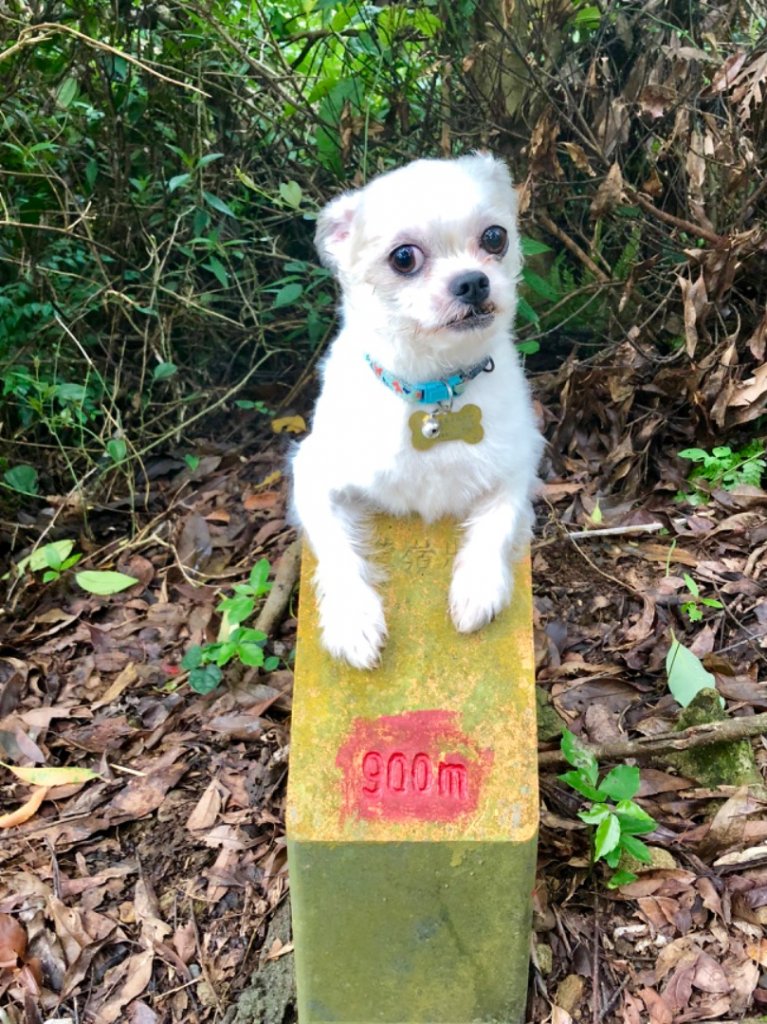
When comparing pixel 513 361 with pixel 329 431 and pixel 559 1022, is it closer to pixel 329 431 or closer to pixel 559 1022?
pixel 329 431

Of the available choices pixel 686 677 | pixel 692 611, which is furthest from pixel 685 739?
pixel 692 611

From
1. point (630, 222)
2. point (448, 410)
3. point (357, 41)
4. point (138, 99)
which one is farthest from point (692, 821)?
point (138, 99)

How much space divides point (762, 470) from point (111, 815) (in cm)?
349

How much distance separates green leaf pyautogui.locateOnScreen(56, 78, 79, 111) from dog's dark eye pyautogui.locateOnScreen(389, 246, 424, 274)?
10.2 ft

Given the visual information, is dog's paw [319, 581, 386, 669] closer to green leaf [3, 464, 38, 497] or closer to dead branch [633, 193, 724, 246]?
dead branch [633, 193, 724, 246]

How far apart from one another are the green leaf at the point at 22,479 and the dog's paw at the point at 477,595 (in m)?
2.99

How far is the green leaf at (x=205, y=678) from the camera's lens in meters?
3.61

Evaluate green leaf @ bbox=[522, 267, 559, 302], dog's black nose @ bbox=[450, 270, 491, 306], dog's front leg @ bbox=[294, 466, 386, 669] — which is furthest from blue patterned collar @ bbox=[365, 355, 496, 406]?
green leaf @ bbox=[522, 267, 559, 302]

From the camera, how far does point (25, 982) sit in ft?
9.59

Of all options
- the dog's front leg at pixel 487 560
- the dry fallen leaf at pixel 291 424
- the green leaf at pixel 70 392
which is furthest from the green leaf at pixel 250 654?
the dry fallen leaf at pixel 291 424

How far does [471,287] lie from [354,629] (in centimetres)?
106

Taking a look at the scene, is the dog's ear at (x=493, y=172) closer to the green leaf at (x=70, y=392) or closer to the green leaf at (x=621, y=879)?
the green leaf at (x=621, y=879)

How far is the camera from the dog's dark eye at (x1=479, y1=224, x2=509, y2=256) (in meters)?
2.71

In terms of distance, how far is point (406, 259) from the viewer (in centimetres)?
266
